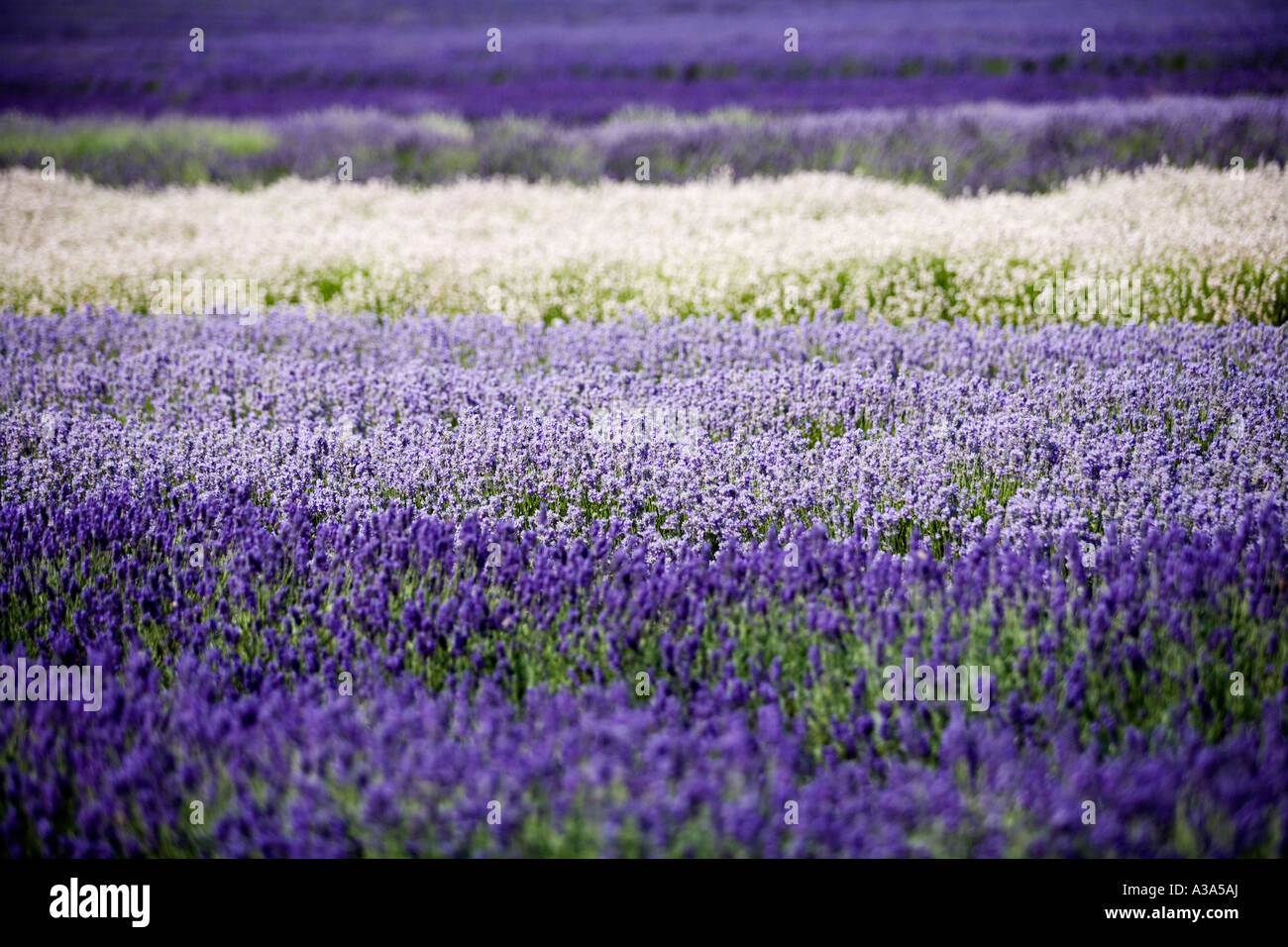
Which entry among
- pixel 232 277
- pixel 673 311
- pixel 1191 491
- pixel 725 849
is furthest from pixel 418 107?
pixel 725 849

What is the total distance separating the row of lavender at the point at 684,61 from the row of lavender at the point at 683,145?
1.29 metres

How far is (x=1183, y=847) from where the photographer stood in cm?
145

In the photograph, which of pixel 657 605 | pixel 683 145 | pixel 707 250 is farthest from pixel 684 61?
pixel 657 605

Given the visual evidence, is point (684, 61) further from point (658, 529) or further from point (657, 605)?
point (657, 605)

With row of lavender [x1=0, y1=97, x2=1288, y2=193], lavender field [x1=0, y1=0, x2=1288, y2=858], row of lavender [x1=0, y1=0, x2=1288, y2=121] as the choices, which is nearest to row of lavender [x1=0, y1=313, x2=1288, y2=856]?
lavender field [x1=0, y1=0, x2=1288, y2=858]

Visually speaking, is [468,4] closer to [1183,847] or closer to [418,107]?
[418,107]

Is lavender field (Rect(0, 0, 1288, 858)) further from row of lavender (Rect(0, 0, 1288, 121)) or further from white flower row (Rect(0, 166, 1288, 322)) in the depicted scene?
row of lavender (Rect(0, 0, 1288, 121))

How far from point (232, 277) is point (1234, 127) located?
25.7 feet

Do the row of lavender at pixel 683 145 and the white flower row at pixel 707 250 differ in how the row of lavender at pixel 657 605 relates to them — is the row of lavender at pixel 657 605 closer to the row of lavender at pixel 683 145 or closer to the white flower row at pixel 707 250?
the white flower row at pixel 707 250

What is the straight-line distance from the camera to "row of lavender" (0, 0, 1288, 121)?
11820mm

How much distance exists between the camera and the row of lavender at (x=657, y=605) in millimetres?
1498

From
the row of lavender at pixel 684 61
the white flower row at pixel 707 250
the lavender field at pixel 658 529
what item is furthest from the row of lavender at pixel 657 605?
the row of lavender at pixel 684 61

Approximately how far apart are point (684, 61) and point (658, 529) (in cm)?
1340

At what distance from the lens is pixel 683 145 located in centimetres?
987
